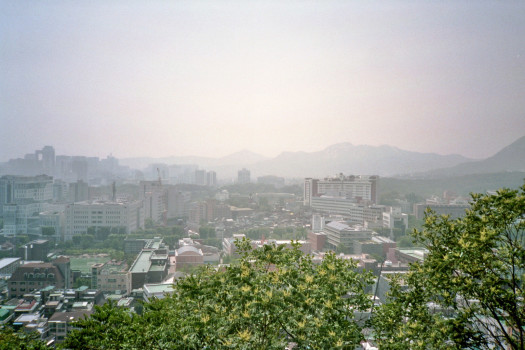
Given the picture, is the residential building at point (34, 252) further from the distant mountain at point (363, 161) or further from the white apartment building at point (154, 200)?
the distant mountain at point (363, 161)

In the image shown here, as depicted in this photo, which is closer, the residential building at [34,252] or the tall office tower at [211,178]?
the residential building at [34,252]

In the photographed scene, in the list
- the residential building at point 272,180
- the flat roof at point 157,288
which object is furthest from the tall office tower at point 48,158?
the flat roof at point 157,288

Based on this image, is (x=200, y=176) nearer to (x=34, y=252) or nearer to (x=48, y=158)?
(x=48, y=158)

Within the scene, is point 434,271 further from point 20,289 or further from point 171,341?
point 20,289

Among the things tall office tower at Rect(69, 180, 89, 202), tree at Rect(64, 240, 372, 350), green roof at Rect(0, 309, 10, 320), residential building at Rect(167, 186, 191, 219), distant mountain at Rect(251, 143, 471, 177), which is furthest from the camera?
distant mountain at Rect(251, 143, 471, 177)

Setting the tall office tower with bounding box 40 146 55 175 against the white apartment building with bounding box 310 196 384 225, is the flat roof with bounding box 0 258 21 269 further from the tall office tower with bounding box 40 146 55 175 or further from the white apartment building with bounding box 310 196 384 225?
the tall office tower with bounding box 40 146 55 175

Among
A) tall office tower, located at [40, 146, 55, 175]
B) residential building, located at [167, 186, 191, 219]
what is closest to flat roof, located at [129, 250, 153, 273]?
residential building, located at [167, 186, 191, 219]

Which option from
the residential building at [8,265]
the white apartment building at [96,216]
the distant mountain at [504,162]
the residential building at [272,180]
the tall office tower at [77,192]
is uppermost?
the distant mountain at [504,162]
